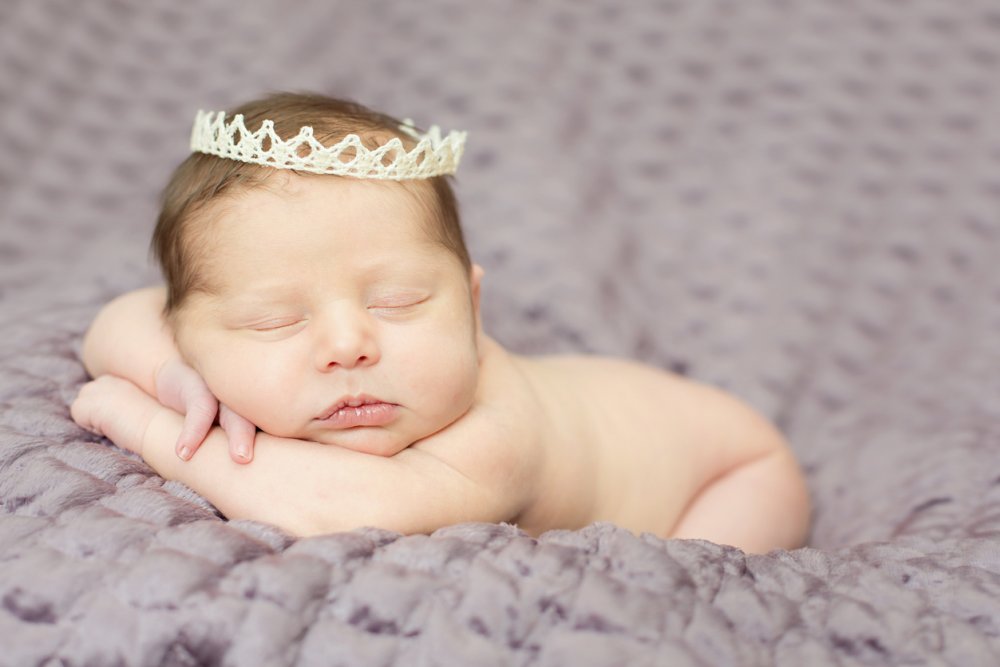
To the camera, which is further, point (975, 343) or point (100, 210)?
point (100, 210)

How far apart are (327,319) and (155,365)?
244mm

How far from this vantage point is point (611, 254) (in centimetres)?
177

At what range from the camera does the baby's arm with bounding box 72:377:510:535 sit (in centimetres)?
96

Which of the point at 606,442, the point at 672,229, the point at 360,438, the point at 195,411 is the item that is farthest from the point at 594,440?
the point at 672,229

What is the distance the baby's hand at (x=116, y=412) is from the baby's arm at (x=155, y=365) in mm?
22

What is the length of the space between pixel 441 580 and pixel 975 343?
46.1 inches

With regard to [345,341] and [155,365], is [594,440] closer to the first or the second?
[345,341]

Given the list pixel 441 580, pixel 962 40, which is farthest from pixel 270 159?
pixel 962 40

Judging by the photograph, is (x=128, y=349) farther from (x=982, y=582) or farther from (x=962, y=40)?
(x=962, y=40)

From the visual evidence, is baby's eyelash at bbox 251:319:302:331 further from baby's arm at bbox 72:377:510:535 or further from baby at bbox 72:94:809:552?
baby's arm at bbox 72:377:510:535

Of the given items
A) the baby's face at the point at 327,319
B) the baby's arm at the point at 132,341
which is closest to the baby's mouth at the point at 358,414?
the baby's face at the point at 327,319

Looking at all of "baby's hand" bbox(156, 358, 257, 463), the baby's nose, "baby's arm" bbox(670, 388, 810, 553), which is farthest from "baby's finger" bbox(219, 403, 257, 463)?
"baby's arm" bbox(670, 388, 810, 553)

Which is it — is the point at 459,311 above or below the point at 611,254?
above

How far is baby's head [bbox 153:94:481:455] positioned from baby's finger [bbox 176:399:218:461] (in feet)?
0.08
